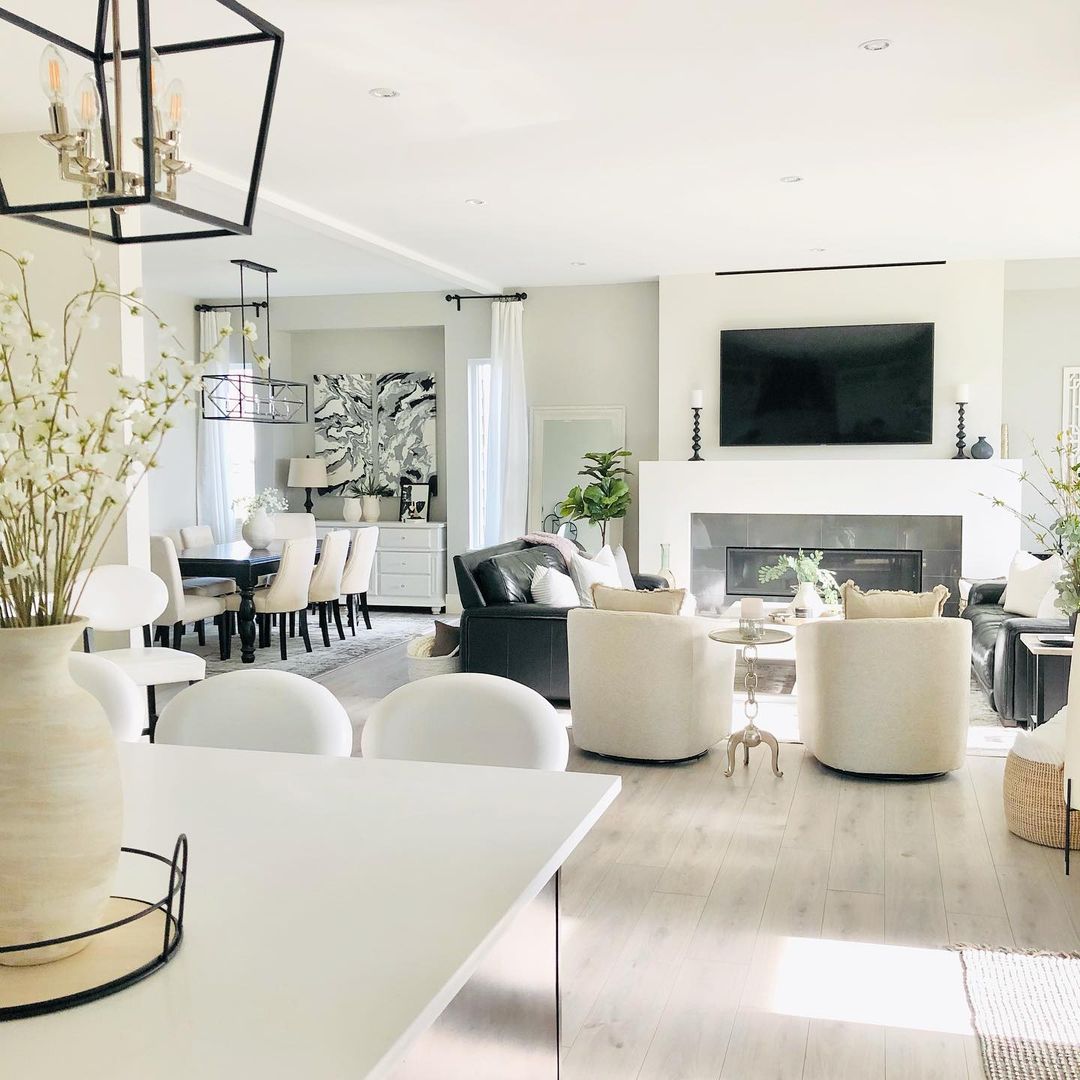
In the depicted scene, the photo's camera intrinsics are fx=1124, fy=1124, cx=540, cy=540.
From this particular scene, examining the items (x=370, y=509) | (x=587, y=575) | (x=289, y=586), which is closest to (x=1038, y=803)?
(x=587, y=575)

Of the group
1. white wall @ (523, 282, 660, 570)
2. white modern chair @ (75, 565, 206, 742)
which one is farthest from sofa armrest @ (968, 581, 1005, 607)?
white modern chair @ (75, 565, 206, 742)

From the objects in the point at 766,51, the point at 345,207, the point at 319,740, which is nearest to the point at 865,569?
the point at 345,207

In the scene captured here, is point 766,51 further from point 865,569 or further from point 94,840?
point 865,569

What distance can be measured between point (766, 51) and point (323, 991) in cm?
359

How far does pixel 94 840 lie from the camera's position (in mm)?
1185

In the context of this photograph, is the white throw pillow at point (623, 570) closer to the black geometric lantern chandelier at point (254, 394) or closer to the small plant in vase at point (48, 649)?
the black geometric lantern chandelier at point (254, 394)

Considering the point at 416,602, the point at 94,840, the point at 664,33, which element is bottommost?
the point at 416,602

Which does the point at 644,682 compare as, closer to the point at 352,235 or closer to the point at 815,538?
the point at 352,235

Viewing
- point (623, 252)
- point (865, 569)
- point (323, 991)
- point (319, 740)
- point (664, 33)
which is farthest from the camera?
point (865, 569)

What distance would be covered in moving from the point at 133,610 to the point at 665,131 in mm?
2988

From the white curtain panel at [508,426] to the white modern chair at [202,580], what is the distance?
2.28m

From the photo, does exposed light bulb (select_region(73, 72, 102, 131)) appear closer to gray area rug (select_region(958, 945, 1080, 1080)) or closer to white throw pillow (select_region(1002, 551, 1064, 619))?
gray area rug (select_region(958, 945, 1080, 1080))

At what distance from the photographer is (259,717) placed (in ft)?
7.57

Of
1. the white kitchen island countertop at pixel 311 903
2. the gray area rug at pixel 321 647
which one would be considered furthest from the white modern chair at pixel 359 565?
the white kitchen island countertop at pixel 311 903
